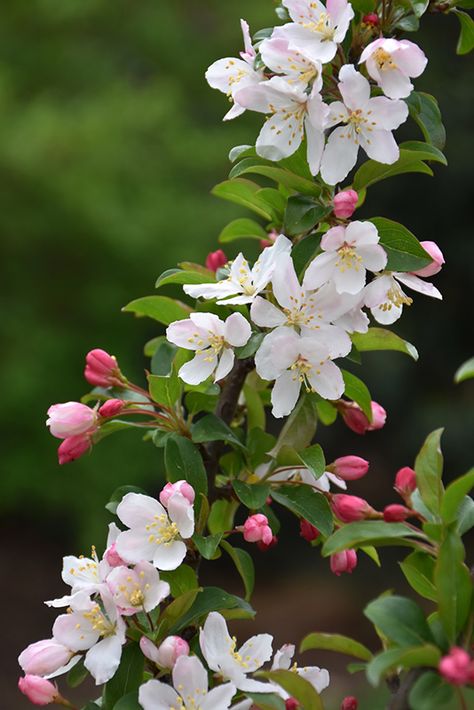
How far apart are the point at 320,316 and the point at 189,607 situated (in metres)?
0.34

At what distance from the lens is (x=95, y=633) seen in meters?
1.02

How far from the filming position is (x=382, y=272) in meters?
1.10

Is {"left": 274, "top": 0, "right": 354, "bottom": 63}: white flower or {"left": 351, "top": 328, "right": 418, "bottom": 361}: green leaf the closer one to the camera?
{"left": 274, "top": 0, "right": 354, "bottom": 63}: white flower

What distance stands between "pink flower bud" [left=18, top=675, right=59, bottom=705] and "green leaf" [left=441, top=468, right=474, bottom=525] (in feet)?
1.58

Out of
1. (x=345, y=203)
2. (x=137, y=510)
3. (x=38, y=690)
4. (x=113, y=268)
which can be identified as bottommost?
(x=113, y=268)

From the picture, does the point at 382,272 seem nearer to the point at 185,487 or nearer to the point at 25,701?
the point at 185,487

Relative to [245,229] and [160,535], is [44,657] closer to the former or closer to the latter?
[160,535]

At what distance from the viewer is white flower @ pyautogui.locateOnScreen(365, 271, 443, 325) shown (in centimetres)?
105

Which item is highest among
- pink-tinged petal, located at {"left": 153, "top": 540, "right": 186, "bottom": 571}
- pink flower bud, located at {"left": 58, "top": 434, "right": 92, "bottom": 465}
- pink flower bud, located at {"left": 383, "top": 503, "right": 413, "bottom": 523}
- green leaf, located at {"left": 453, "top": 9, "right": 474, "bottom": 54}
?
green leaf, located at {"left": 453, "top": 9, "right": 474, "bottom": 54}

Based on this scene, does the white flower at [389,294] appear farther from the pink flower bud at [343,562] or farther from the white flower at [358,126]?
the pink flower bud at [343,562]

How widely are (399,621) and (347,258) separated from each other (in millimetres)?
365

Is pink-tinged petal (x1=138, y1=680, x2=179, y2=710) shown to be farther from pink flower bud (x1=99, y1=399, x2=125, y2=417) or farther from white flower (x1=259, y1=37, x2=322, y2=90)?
white flower (x1=259, y1=37, x2=322, y2=90)

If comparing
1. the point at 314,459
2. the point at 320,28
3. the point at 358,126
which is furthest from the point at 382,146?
the point at 314,459

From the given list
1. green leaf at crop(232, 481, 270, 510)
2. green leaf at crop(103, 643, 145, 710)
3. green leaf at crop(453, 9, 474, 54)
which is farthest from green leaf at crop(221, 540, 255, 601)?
green leaf at crop(453, 9, 474, 54)
